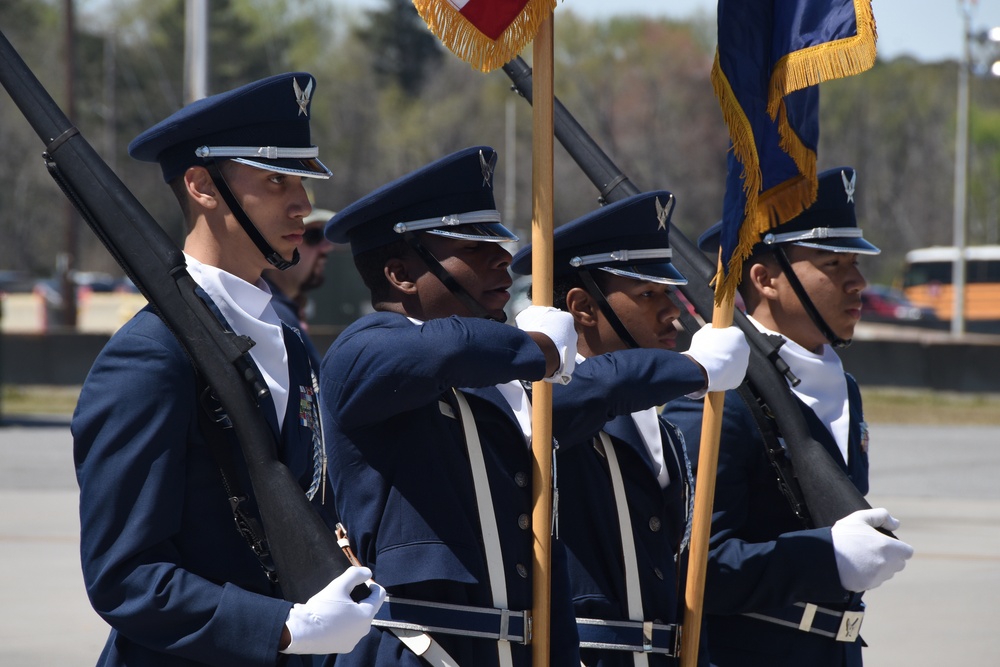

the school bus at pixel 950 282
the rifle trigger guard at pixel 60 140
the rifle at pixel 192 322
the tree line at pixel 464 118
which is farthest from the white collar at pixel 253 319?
the tree line at pixel 464 118

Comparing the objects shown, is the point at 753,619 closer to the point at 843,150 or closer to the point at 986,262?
the point at 986,262

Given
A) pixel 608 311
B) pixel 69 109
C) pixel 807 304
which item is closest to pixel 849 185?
pixel 807 304

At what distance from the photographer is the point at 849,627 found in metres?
3.55

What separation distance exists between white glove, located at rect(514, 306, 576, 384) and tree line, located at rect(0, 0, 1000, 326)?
49256mm

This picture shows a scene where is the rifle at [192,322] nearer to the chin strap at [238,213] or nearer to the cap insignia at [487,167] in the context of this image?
the chin strap at [238,213]

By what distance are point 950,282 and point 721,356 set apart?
38.9 m

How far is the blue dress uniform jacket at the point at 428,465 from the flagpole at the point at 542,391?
0.09ft

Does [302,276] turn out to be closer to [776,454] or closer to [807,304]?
[807,304]

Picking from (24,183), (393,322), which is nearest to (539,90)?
(393,322)

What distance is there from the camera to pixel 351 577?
2355mm


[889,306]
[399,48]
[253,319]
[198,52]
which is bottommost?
[889,306]

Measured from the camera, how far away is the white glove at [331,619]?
233 cm

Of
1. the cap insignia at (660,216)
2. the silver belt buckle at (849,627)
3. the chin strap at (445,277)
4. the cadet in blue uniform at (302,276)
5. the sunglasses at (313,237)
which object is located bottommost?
the silver belt buckle at (849,627)

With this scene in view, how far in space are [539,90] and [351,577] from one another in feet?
3.99
